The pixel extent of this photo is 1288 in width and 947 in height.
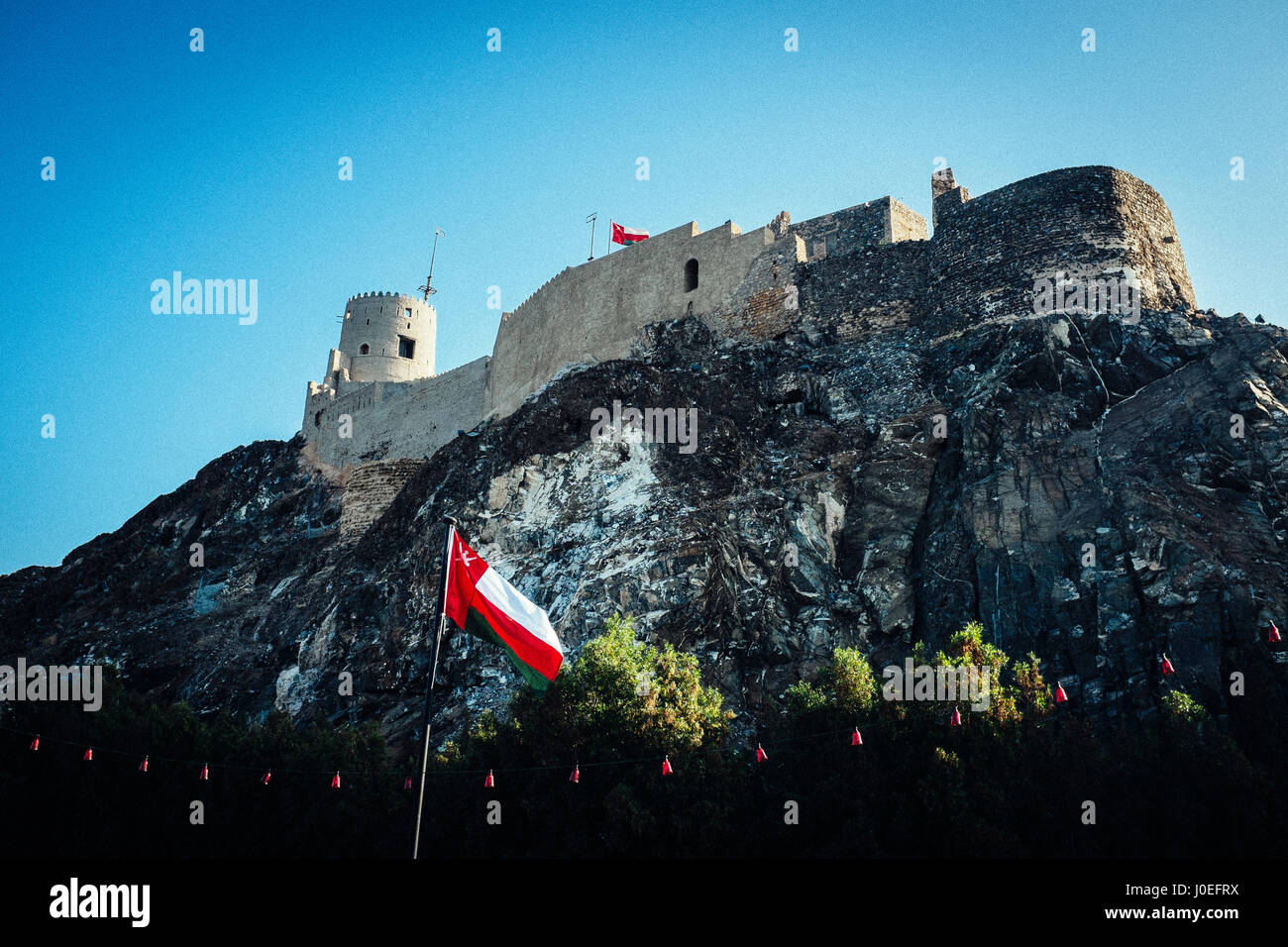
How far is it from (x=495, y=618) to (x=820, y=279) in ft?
73.1

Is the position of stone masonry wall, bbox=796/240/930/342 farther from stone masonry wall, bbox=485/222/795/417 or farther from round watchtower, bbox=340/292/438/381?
round watchtower, bbox=340/292/438/381

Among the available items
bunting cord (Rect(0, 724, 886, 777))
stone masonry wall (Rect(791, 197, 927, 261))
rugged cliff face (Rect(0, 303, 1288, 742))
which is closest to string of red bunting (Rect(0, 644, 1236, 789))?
bunting cord (Rect(0, 724, 886, 777))

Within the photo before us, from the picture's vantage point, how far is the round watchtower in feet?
195

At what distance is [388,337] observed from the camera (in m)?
60.4

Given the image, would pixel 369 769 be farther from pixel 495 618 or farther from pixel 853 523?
pixel 853 523

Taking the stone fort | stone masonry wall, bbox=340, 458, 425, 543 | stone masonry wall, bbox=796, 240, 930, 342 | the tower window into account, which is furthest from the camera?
stone masonry wall, bbox=340, 458, 425, 543

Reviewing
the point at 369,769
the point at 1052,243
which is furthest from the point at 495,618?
the point at 1052,243

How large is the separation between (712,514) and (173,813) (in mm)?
13753

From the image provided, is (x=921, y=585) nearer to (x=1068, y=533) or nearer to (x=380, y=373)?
(x=1068, y=533)

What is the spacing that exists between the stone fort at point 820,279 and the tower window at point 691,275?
0.05 meters

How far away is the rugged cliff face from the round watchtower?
81.2 feet
